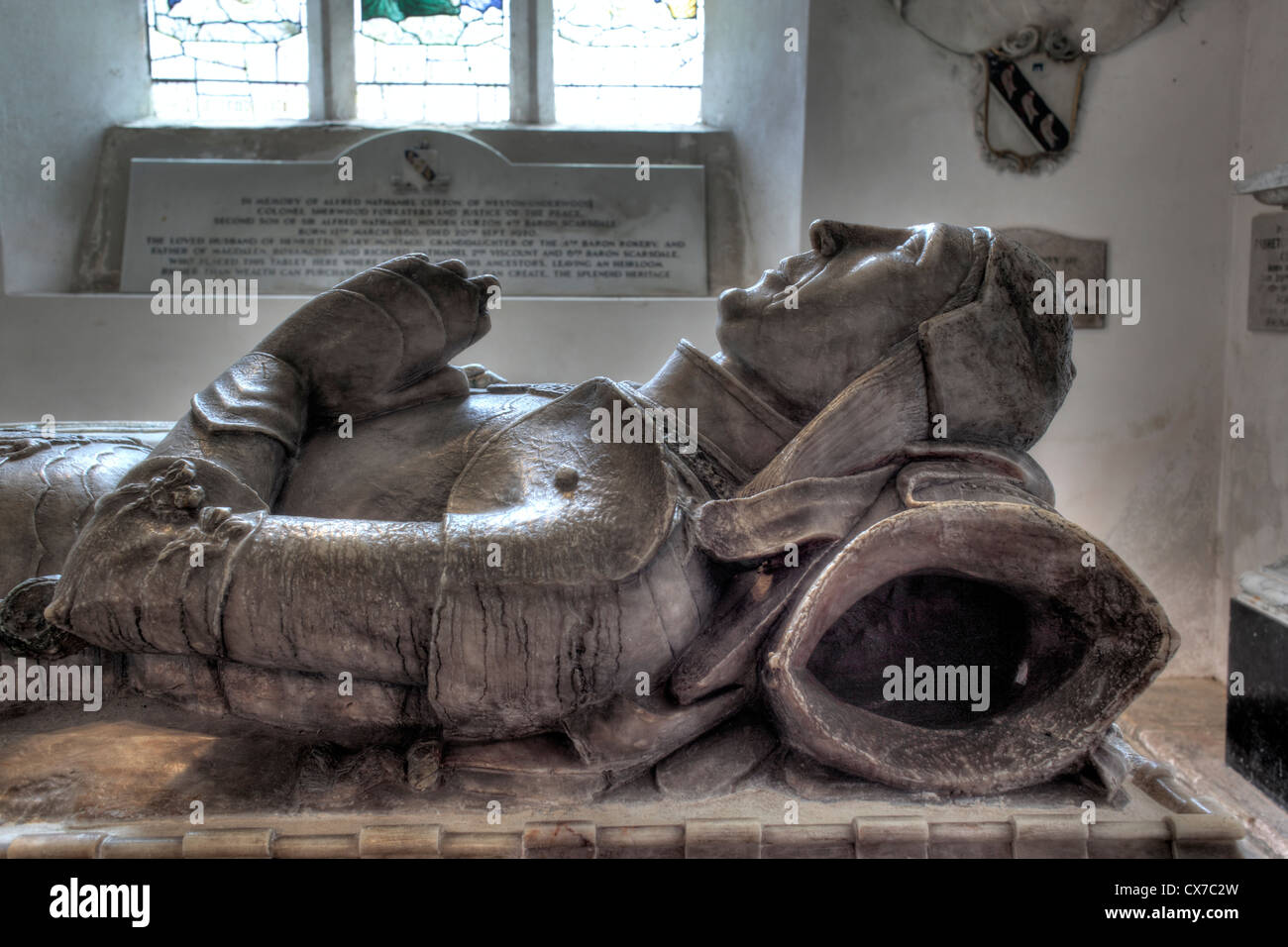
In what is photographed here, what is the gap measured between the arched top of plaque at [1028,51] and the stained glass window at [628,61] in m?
1.57

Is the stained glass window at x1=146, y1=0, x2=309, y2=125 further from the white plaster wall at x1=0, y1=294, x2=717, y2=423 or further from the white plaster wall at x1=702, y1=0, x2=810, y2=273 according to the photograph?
the white plaster wall at x1=702, y1=0, x2=810, y2=273

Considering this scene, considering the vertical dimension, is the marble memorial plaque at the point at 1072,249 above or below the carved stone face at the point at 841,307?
above

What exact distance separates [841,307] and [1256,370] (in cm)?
310

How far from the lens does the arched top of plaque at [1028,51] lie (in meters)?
4.35

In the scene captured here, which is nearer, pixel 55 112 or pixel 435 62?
pixel 55 112

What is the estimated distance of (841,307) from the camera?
2076 mm

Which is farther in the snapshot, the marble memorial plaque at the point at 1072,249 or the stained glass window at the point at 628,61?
the stained glass window at the point at 628,61

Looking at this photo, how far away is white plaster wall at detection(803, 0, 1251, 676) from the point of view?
4.39 m

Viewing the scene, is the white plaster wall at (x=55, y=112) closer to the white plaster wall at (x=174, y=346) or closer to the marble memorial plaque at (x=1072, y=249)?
the white plaster wall at (x=174, y=346)

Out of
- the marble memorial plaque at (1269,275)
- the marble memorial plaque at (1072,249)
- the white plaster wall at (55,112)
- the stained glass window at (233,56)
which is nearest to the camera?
the marble memorial plaque at (1269,275)

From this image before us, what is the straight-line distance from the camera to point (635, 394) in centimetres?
218

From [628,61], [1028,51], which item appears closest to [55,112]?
[628,61]

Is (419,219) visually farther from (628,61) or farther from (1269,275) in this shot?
(1269,275)

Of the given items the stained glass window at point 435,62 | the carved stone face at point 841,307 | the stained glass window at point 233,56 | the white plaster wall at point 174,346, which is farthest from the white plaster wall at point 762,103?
the carved stone face at point 841,307
